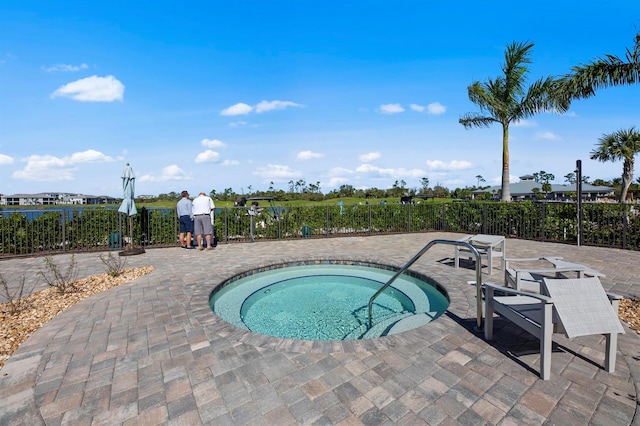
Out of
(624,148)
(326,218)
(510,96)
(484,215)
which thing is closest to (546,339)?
(326,218)

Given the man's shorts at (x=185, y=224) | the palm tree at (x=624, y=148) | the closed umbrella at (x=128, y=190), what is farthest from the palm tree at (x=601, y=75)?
the palm tree at (x=624, y=148)

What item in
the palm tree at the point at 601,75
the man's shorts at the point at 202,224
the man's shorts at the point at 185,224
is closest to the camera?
the palm tree at the point at 601,75

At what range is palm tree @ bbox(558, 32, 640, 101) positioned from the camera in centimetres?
434

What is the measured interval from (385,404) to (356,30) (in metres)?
13.6

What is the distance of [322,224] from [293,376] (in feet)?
28.5

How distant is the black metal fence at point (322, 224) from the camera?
764 cm

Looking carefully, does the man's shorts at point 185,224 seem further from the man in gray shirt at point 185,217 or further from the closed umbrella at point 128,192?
the closed umbrella at point 128,192

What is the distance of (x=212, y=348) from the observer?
9.10ft

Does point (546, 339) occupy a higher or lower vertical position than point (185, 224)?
lower

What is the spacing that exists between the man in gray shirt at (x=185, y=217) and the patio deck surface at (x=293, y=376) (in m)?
4.94

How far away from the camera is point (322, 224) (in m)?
10.9

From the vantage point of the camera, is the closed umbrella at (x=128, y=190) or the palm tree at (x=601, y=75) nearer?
the palm tree at (x=601, y=75)

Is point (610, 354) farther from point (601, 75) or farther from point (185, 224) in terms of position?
point (185, 224)

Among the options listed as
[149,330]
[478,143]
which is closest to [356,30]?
[478,143]
